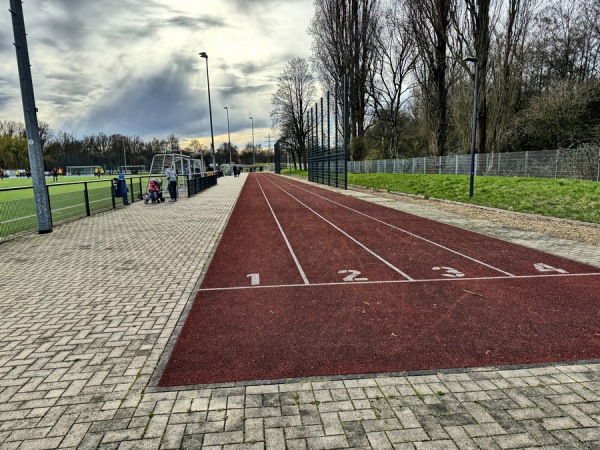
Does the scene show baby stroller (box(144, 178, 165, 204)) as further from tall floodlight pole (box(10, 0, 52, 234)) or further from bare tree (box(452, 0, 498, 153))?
bare tree (box(452, 0, 498, 153))

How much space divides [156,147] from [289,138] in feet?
211

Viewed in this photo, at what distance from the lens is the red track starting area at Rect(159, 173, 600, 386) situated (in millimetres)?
3729

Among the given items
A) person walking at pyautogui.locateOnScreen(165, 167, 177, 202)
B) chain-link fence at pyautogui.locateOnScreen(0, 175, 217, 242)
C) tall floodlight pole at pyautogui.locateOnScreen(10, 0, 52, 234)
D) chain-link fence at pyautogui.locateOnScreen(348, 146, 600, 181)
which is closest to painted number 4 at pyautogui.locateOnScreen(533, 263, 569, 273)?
chain-link fence at pyautogui.locateOnScreen(0, 175, 217, 242)

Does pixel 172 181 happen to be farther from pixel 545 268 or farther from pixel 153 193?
pixel 545 268

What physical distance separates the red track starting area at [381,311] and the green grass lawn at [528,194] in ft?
19.4

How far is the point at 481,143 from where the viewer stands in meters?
28.1

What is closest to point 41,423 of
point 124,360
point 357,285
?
point 124,360

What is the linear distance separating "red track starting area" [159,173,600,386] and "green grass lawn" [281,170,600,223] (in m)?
5.93

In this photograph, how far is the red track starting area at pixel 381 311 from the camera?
3.73 meters

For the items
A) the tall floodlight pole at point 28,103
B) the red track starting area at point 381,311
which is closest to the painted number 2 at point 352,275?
the red track starting area at point 381,311

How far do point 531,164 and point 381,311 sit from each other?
22.8 m

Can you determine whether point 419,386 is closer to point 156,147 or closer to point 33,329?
point 33,329

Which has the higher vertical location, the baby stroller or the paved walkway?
the baby stroller

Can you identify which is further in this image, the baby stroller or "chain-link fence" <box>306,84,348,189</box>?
"chain-link fence" <box>306,84,348,189</box>
